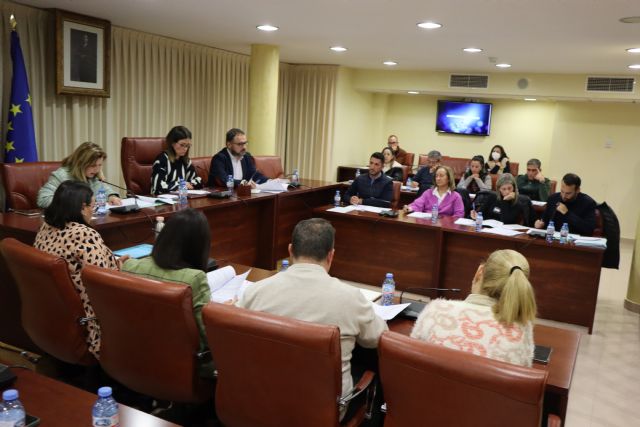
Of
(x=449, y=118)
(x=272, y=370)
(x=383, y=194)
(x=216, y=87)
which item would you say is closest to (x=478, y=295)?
(x=272, y=370)

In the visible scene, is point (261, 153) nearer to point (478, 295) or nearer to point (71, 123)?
point (71, 123)

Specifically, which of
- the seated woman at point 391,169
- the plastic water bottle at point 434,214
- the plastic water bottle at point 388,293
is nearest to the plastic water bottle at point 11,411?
the plastic water bottle at point 388,293

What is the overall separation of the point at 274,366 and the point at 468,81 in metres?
7.21

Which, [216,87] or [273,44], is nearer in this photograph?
[273,44]

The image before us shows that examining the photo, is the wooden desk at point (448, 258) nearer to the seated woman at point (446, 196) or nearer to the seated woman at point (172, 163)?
the seated woman at point (446, 196)

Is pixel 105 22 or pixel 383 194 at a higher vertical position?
pixel 105 22

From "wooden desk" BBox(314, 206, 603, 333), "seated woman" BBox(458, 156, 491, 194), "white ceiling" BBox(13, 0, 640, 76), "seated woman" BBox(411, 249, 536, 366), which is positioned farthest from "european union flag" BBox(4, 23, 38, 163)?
"seated woman" BBox(458, 156, 491, 194)

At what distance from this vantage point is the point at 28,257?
2.12 metres

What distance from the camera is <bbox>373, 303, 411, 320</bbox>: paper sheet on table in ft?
7.48

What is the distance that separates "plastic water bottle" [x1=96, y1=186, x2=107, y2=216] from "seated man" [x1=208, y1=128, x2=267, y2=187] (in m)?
1.54

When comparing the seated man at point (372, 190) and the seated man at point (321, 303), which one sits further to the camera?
the seated man at point (372, 190)

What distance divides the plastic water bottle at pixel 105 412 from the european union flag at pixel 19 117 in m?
4.07

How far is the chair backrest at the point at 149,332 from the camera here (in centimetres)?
186

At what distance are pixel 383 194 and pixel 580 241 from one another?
1.94 metres
